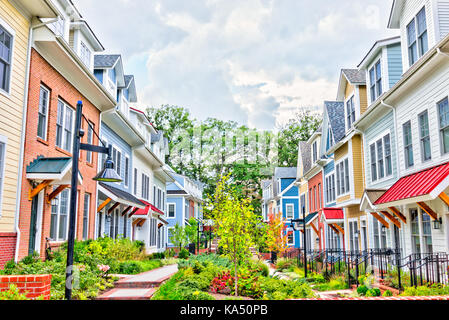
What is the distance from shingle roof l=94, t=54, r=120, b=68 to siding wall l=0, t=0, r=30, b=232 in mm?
8422

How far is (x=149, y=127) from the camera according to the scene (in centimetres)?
2798

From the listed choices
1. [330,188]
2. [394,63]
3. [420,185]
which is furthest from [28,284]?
[330,188]

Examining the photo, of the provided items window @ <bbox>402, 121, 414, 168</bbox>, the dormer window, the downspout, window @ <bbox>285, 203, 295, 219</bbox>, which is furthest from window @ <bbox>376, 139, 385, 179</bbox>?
window @ <bbox>285, 203, 295, 219</bbox>

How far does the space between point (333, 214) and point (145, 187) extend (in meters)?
12.5

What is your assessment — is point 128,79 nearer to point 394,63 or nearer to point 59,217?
point 59,217

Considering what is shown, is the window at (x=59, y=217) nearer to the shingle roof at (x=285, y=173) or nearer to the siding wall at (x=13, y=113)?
the siding wall at (x=13, y=113)

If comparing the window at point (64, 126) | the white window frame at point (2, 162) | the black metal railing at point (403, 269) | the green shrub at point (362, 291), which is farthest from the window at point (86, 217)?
the green shrub at point (362, 291)

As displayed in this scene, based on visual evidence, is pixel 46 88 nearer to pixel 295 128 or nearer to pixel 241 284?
pixel 241 284

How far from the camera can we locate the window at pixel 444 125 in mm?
11156

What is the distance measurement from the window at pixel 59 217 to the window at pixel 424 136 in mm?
11688

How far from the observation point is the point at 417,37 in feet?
43.8

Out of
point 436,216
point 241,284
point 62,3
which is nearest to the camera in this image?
point 241,284
